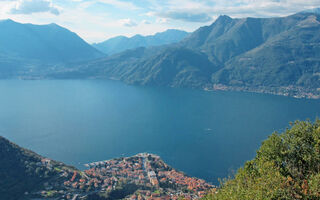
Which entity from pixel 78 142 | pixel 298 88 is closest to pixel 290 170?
pixel 78 142

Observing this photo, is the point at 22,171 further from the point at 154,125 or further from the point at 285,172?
the point at 154,125

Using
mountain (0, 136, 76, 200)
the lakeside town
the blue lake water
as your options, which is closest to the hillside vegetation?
the lakeside town

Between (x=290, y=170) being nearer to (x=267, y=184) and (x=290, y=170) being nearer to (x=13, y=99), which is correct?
(x=267, y=184)

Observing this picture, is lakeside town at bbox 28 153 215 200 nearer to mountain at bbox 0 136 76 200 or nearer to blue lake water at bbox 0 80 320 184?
mountain at bbox 0 136 76 200

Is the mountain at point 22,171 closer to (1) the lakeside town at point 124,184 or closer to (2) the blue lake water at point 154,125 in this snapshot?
(1) the lakeside town at point 124,184

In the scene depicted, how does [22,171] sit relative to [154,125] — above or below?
above

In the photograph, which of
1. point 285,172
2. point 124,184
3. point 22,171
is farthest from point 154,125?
point 285,172
